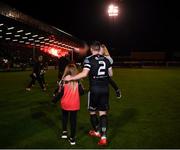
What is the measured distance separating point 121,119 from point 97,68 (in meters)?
3.39

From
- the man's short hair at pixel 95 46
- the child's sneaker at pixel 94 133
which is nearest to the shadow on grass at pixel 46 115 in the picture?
the child's sneaker at pixel 94 133

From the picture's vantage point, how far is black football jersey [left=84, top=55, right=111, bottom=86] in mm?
6262

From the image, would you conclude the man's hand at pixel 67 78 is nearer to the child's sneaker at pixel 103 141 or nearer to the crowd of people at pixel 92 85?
the crowd of people at pixel 92 85

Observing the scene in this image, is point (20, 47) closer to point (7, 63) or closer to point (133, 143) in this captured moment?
point (7, 63)

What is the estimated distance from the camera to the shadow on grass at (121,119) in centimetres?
772

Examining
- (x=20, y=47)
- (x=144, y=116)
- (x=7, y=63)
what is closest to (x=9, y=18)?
(x=7, y=63)

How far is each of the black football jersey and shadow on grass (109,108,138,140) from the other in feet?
5.11

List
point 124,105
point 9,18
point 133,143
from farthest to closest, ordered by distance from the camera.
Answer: point 9,18 < point 124,105 < point 133,143

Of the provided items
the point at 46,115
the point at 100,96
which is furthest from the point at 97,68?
the point at 46,115

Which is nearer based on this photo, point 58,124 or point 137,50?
point 58,124

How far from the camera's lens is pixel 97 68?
6.30m

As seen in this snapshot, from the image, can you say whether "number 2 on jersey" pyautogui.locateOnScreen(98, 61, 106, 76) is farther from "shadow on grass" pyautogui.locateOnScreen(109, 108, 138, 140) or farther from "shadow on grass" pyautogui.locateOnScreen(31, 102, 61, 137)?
"shadow on grass" pyautogui.locateOnScreen(31, 102, 61, 137)

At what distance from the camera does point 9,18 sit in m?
30.3

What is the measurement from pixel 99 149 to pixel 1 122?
3807mm
